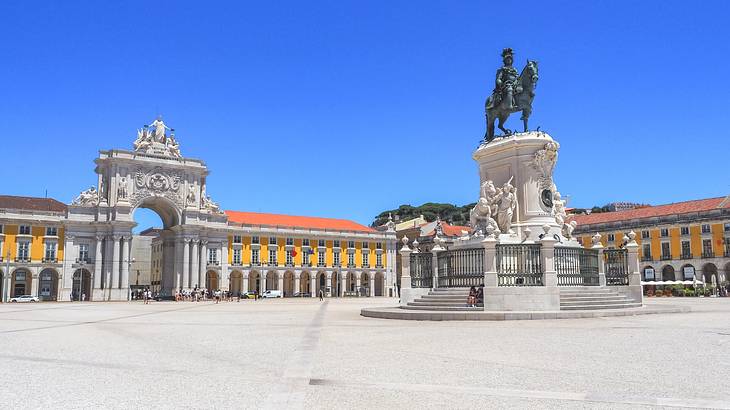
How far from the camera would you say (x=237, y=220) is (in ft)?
275

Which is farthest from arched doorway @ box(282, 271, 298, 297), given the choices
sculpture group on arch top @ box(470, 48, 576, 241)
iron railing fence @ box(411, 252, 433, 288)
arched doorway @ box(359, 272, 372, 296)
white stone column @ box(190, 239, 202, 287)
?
sculpture group on arch top @ box(470, 48, 576, 241)

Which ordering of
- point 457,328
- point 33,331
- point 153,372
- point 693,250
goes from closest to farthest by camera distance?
point 153,372 < point 457,328 < point 33,331 < point 693,250

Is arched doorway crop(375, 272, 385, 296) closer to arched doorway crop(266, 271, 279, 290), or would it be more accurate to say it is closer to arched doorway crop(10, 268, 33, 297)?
arched doorway crop(266, 271, 279, 290)

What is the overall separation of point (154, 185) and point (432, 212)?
64.4 m

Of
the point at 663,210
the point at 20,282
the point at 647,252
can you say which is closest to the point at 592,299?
the point at 647,252

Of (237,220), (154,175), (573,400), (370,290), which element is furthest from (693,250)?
(573,400)

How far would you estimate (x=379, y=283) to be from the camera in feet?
296

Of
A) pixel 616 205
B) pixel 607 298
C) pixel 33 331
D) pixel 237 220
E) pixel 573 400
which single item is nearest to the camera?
pixel 573 400

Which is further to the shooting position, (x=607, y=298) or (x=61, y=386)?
(x=607, y=298)

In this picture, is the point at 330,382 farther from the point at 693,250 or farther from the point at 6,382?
the point at 693,250

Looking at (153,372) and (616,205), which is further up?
(616,205)

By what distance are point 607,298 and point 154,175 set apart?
6245cm

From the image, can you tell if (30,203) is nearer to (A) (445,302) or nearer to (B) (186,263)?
(B) (186,263)

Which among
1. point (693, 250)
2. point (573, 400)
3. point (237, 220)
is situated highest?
point (237, 220)
